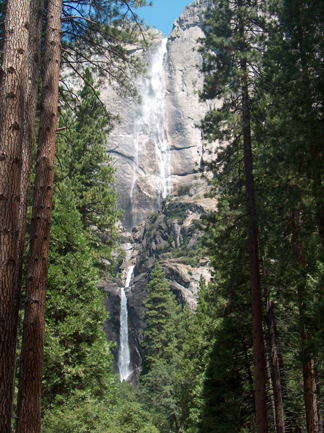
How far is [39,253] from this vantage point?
16.1 feet

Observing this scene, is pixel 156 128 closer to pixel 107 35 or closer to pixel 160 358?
pixel 160 358

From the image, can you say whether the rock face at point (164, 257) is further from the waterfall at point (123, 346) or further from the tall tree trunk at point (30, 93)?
the tall tree trunk at point (30, 93)

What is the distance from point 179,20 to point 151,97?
89.3 feet

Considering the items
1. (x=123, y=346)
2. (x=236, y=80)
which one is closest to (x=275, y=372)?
(x=236, y=80)

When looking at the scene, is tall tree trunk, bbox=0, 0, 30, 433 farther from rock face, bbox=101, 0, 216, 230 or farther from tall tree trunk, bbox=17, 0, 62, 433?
rock face, bbox=101, 0, 216, 230

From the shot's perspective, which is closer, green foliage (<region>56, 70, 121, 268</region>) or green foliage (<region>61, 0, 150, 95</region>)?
green foliage (<region>61, 0, 150, 95</region>)

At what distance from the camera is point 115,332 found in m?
46.3

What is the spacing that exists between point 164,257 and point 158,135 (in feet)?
115

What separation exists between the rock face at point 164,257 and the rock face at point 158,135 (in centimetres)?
545

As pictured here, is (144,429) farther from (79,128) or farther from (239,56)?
(79,128)

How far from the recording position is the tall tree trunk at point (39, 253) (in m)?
4.30

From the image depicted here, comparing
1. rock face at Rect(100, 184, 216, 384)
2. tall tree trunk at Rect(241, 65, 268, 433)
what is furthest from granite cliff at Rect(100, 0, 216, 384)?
tall tree trunk at Rect(241, 65, 268, 433)

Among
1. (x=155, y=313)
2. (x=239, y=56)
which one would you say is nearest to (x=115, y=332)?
(x=155, y=313)

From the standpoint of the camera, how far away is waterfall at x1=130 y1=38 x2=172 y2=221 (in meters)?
80.6
